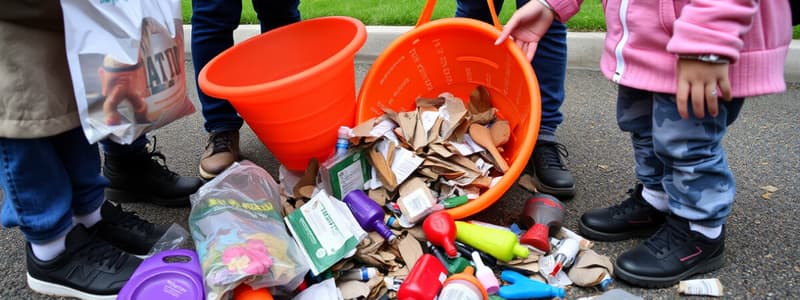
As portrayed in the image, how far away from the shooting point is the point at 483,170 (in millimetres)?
1418

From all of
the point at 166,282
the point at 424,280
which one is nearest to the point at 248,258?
the point at 166,282

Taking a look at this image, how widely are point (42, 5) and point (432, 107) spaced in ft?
3.06

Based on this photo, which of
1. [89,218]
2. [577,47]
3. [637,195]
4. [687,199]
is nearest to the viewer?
[687,199]

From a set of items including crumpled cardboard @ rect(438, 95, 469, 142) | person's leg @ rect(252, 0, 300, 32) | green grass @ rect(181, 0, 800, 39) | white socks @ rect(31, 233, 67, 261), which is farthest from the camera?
green grass @ rect(181, 0, 800, 39)

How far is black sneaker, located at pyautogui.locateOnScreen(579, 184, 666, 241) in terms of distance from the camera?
Result: 1323 millimetres

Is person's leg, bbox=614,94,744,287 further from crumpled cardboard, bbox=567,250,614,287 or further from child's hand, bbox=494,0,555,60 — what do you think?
child's hand, bbox=494,0,555,60

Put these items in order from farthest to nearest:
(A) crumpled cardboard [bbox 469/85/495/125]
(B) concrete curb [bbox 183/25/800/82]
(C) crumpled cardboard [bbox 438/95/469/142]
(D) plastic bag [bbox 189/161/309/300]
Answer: (B) concrete curb [bbox 183/25/800/82], (A) crumpled cardboard [bbox 469/85/495/125], (C) crumpled cardboard [bbox 438/95/469/142], (D) plastic bag [bbox 189/161/309/300]

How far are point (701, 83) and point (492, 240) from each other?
1.65 ft

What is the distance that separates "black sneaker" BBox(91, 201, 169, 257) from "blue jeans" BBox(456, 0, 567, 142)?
3.47 feet

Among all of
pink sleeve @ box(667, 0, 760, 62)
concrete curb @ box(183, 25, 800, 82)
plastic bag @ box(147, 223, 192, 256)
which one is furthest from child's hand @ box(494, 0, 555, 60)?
concrete curb @ box(183, 25, 800, 82)

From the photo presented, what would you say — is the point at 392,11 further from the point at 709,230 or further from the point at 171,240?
the point at 709,230

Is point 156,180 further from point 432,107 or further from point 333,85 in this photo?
point 432,107

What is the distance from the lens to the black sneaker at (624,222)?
1.32 m

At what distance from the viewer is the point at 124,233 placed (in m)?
1.30
